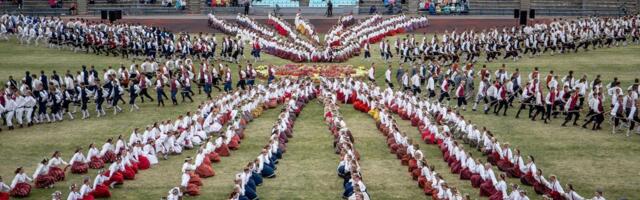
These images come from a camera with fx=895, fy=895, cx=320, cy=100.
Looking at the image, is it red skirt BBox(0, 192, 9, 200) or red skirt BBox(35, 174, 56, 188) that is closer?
red skirt BBox(0, 192, 9, 200)

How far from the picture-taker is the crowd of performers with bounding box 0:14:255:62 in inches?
1661

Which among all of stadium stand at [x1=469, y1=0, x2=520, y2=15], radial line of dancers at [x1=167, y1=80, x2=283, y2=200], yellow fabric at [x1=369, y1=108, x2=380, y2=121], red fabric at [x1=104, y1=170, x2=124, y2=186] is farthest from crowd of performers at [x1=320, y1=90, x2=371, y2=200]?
stadium stand at [x1=469, y1=0, x2=520, y2=15]

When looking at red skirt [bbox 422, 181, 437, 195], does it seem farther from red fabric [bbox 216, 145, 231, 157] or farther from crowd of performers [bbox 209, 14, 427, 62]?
crowd of performers [bbox 209, 14, 427, 62]

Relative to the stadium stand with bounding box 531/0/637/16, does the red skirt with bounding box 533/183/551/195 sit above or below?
below

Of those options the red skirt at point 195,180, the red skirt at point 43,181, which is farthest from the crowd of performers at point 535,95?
the red skirt at point 43,181

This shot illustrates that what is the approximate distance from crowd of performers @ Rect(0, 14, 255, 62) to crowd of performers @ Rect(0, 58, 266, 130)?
181 inches

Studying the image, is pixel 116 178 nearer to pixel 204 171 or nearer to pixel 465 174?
pixel 204 171

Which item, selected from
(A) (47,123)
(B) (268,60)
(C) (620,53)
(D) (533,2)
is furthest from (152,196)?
(D) (533,2)

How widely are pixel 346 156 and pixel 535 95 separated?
33.0 ft

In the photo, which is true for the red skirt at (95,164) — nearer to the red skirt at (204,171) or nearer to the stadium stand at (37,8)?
the red skirt at (204,171)

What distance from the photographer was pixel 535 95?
98.8 ft

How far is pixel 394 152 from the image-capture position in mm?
25625

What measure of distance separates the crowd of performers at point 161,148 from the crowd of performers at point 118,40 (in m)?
10.1

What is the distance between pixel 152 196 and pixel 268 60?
22563 mm
